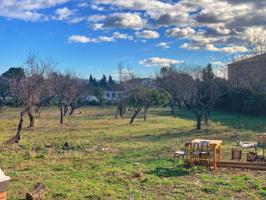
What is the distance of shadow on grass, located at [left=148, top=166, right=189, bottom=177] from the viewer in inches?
424

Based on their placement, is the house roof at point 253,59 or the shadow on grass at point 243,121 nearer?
the shadow on grass at point 243,121

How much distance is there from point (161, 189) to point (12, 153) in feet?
25.4

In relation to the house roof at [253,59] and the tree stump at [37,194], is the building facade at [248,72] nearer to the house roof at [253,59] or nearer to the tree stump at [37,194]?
the house roof at [253,59]

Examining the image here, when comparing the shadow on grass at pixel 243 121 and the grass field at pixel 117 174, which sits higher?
the shadow on grass at pixel 243 121

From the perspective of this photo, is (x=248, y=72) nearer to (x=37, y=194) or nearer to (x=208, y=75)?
(x=208, y=75)

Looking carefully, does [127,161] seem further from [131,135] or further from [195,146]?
[131,135]

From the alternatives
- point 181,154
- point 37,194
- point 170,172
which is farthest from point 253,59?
point 37,194

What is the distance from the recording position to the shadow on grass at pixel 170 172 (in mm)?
10758

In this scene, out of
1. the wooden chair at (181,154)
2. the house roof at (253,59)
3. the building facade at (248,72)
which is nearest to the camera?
the wooden chair at (181,154)

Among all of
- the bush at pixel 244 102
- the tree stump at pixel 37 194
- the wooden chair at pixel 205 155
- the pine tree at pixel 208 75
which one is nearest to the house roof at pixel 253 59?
the pine tree at pixel 208 75

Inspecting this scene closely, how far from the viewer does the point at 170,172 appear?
11023 mm

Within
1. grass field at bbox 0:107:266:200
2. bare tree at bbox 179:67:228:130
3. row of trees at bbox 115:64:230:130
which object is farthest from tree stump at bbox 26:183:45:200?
bare tree at bbox 179:67:228:130

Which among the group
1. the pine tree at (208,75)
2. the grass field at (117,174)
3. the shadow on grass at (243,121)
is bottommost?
the grass field at (117,174)

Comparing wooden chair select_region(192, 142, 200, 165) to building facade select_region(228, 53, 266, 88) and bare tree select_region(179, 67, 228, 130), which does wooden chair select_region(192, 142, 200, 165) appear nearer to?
bare tree select_region(179, 67, 228, 130)
